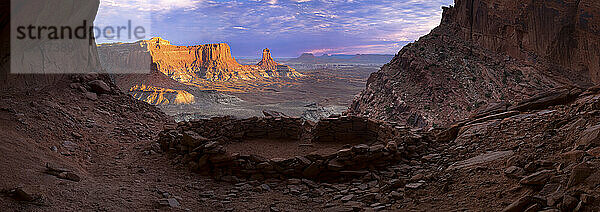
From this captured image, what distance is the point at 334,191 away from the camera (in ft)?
22.3

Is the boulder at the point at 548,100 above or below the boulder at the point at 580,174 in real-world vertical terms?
above

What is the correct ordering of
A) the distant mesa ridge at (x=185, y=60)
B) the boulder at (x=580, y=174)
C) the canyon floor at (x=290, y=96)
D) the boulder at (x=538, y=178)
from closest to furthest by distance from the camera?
1. the boulder at (x=580, y=174)
2. the boulder at (x=538, y=178)
3. the canyon floor at (x=290, y=96)
4. the distant mesa ridge at (x=185, y=60)

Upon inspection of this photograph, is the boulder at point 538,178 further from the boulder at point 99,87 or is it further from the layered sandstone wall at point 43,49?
the boulder at point 99,87

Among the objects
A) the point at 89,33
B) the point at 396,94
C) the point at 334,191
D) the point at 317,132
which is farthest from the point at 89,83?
the point at 396,94

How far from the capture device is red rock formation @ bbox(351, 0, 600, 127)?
21984 mm

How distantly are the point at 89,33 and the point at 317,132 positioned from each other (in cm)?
1055

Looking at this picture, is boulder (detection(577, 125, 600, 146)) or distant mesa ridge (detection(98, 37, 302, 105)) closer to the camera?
boulder (detection(577, 125, 600, 146))

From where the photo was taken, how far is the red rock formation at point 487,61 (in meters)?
22.0

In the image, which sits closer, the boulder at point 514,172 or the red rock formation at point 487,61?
the boulder at point 514,172

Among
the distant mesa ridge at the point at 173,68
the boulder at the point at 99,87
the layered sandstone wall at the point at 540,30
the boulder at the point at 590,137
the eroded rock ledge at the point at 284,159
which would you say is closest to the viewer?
the boulder at the point at 590,137

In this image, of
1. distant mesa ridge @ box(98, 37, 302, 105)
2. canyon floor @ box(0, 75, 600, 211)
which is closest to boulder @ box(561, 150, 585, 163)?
canyon floor @ box(0, 75, 600, 211)

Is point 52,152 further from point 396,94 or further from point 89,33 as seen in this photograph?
point 396,94

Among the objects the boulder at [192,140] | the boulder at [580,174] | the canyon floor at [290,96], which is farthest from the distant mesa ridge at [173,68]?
the boulder at [580,174]

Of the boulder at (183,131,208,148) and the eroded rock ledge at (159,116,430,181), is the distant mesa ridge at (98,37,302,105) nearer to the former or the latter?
the eroded rock ledge at (159,116,430,181)
